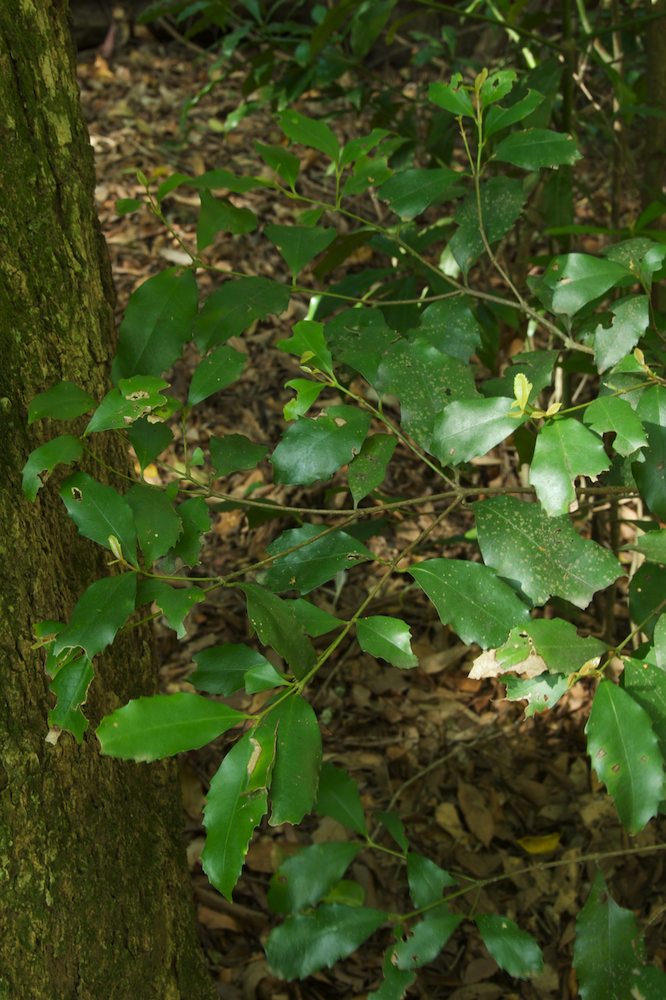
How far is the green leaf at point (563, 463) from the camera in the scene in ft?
3.26

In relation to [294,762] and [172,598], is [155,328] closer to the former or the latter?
[172,598]

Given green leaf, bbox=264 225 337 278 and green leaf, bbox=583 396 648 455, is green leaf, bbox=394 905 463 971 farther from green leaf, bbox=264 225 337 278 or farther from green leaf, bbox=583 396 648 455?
→ green leaf, bbox=264 225 337 278

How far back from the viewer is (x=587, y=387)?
3.10 m

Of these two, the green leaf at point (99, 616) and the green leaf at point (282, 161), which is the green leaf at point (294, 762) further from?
the green leaf at point (282, 161)

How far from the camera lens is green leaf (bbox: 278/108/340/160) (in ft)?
4.65

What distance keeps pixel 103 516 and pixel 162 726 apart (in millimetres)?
254

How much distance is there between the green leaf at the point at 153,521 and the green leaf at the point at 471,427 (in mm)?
308

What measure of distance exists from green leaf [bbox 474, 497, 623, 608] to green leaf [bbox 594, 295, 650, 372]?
0.70 ft

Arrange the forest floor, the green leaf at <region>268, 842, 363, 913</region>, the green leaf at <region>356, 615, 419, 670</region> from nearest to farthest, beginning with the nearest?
1. the green leaf at <region>356, 615, 419, 670</region>
2. the green leaf at <region>268, 842, 363, 913</region>
3. the forest floor

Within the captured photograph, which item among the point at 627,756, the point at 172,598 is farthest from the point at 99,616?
the point at 627,756

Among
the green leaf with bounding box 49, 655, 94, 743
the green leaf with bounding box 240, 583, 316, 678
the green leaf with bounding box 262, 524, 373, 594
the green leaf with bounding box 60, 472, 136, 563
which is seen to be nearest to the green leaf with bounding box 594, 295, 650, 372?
the green leaf with bounding box 262, 524, 373, 594

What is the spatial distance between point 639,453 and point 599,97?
294cm

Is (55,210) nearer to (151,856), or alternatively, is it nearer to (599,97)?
(151,856)

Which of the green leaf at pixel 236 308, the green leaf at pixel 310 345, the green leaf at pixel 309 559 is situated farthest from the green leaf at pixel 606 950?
the green leaf at pixel 236 308
